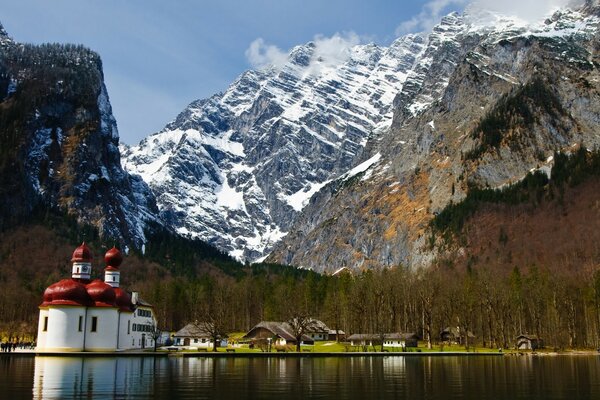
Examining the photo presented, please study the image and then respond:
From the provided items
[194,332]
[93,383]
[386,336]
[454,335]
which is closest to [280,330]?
[194,332]

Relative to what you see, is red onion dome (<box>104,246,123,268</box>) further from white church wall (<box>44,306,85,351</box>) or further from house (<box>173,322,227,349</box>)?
house (<box>173,322,227,349</box>)

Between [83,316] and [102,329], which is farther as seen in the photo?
[102,329]

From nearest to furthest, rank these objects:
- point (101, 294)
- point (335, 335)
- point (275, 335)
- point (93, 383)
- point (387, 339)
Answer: point (93, 383)
point (101, 294)
point (387, 339)
point (275, 335)
point (335, 335)

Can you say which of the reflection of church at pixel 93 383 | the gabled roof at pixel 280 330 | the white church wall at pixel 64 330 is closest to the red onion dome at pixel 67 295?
the white church wall at pixel 64 330

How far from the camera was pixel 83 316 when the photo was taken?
118 m

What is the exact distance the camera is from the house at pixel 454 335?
506 ft

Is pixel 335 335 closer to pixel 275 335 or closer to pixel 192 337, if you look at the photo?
pixel 275 335

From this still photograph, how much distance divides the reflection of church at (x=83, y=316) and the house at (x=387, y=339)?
49578 mm

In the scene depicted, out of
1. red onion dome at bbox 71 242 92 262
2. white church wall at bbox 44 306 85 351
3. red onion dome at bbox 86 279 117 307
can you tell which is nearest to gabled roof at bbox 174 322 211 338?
red onion dome at bbox 86 279 117 307

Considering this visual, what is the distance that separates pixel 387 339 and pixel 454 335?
2113 cm

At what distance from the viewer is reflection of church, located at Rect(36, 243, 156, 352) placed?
378 feet

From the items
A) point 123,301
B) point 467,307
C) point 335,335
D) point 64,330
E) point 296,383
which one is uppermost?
point 123,301

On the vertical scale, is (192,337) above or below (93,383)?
above

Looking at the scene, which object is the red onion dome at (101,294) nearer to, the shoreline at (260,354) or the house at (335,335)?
the shoreline at (260,354)
